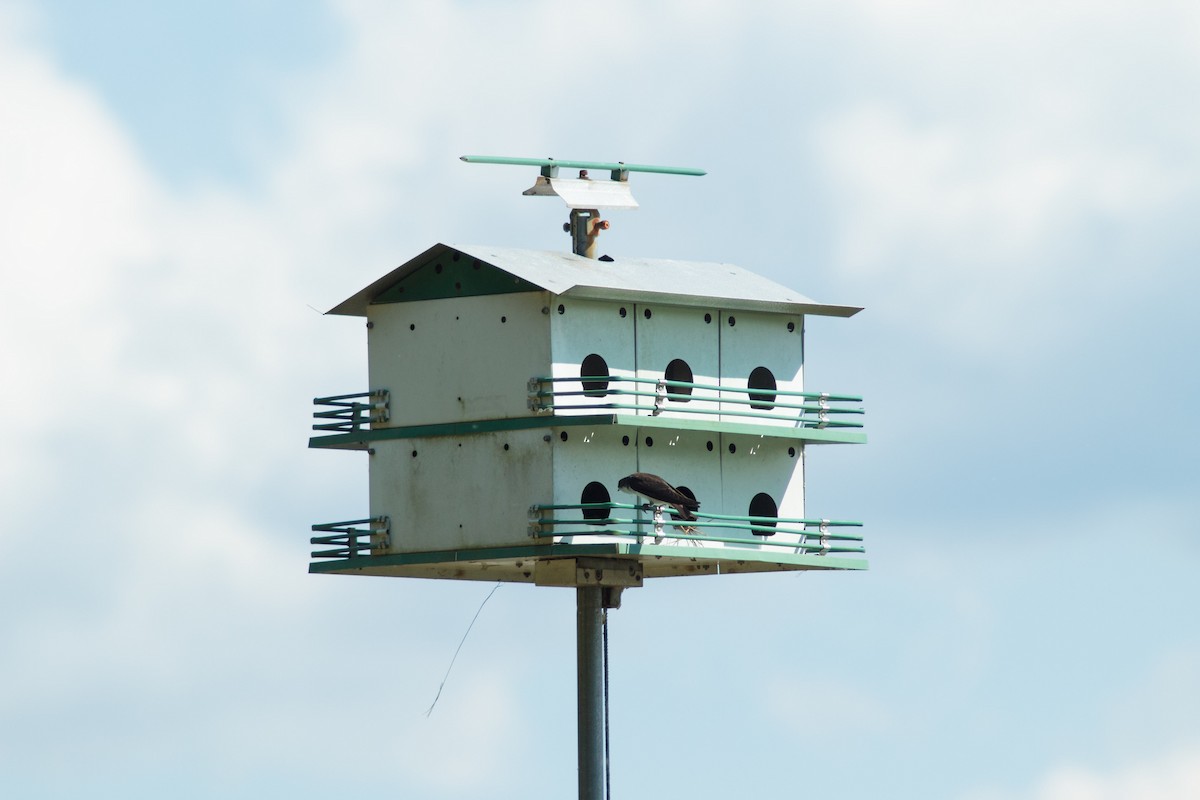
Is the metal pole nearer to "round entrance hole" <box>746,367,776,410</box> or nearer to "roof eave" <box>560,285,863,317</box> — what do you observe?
"round entrance hole" <box>746,367,776,410</box>

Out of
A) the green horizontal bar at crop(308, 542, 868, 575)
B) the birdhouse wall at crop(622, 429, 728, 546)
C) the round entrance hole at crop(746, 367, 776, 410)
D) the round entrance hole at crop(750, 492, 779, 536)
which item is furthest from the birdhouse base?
the round entrance hole at crop(746, 367, 776, 410)

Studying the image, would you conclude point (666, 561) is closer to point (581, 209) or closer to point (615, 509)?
point (615, 509)

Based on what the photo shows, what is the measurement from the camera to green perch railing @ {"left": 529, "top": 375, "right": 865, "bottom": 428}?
3306cm

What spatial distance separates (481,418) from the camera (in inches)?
1316

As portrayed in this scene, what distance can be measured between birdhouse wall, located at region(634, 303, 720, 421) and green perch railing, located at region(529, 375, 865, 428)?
0.12 feet

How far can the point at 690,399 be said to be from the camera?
3347 centimetres

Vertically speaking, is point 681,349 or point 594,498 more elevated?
point 681,349

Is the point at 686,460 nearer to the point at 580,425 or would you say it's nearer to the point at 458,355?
the point at 580,425

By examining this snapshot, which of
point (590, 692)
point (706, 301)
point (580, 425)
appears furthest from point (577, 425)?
point (590, 692)

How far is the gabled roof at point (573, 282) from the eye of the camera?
33.3 metres

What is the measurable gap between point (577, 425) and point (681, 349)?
144 centimetres

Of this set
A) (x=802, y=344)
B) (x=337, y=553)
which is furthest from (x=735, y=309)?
(x=337, y=553)

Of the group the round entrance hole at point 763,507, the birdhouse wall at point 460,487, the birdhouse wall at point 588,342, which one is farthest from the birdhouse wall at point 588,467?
the round entrance hole at point 763,507

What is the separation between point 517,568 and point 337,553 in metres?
1.43
